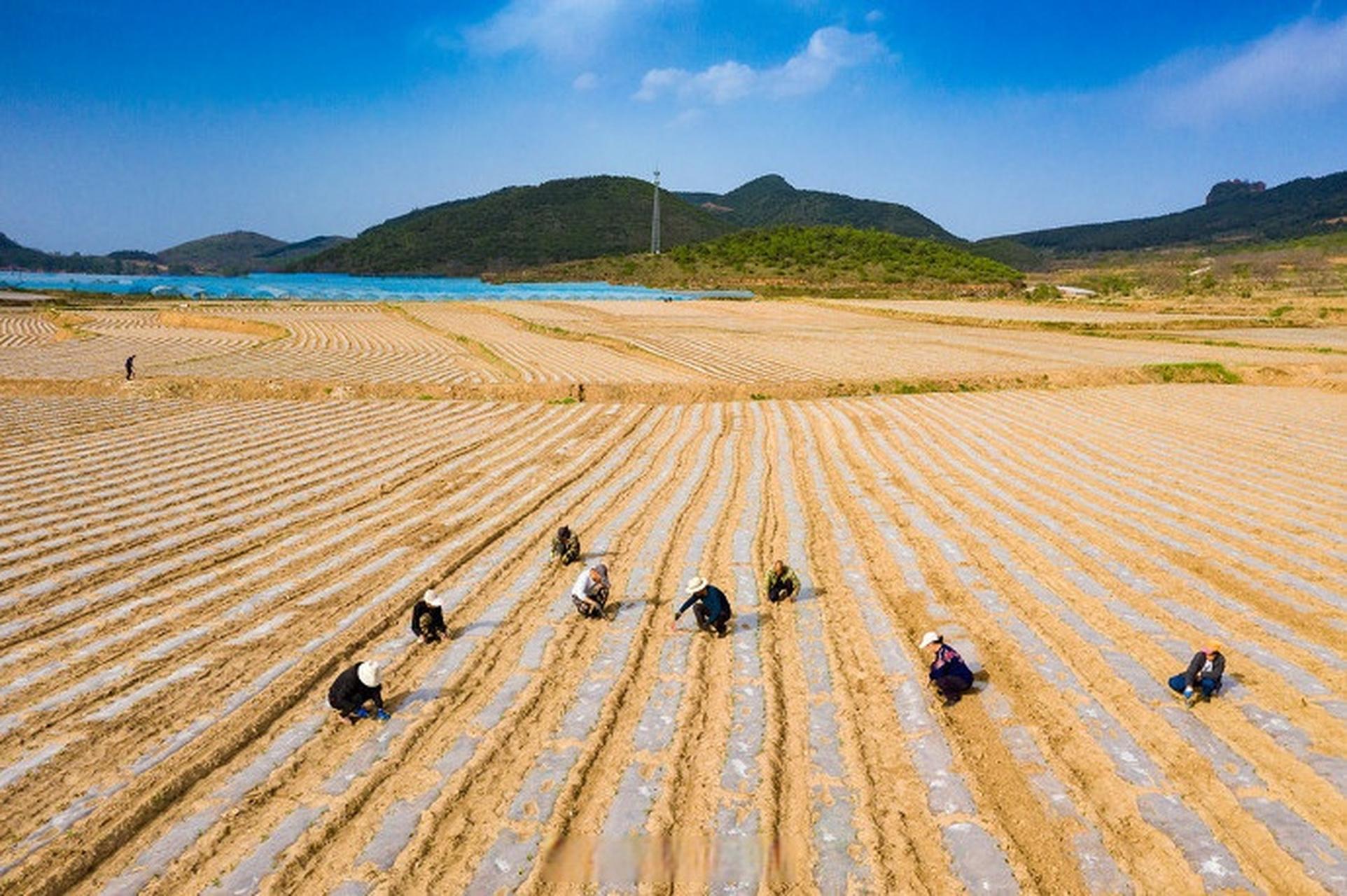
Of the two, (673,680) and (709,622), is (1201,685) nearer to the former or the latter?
(709,622)

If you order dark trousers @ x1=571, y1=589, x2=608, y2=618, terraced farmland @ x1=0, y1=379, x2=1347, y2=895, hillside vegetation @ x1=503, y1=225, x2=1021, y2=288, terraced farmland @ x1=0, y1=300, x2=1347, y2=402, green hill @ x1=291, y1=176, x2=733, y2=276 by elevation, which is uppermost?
green hill @ x1=291, y1=176, x2=733, y2=276

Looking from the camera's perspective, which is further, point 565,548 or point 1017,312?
point 1017,312

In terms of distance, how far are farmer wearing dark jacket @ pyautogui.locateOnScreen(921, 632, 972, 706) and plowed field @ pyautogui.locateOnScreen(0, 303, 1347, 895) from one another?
21 cm

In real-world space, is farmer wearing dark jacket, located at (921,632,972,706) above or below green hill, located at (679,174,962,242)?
below

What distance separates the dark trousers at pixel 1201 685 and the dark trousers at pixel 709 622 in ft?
16.1

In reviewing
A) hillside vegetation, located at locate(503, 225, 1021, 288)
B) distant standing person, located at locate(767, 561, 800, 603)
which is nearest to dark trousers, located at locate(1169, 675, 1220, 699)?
distant standing person, located at locate(767, 561, 800, 603)

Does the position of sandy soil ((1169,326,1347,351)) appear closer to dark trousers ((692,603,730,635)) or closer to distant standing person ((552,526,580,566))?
dark trousers ((692,603,730,635))

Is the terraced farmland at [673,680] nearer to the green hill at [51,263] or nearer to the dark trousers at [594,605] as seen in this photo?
the dark trousers at [594,605]

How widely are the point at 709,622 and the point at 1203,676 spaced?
5.26 m

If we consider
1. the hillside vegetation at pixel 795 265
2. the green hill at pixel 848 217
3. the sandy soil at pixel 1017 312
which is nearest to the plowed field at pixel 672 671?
the sandy soil at pixel 1017 312

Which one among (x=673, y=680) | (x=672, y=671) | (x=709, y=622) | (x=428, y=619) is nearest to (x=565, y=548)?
(x=428, y=619)

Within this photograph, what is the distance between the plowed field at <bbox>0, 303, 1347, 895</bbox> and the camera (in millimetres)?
5945

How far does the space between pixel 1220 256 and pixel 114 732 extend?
14958cm

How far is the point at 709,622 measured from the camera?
941cm
